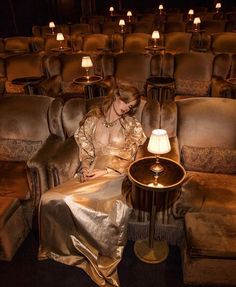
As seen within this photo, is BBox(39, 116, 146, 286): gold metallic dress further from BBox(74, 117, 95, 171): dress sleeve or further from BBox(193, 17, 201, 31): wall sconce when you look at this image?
BBox(193, 17, 201, 31): wall sconce

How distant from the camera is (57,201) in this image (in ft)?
6.47

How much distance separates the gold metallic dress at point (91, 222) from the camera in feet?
6.55

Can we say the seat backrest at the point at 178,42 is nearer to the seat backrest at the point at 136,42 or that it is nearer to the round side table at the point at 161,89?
the seat backrest at the point at 136,42

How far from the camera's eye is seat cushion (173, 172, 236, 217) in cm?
202

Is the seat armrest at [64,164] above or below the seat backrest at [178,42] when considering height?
below

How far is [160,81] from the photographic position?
3.87 meters

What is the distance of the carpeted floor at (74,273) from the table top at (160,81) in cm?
221

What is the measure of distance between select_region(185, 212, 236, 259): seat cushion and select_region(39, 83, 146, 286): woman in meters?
0.47

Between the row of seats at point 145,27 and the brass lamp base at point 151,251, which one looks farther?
the row of seats at point 145,27

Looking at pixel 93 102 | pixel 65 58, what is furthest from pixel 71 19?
pixel 93 102

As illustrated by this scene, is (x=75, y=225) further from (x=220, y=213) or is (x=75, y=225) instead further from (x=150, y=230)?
(x=220, y=213)

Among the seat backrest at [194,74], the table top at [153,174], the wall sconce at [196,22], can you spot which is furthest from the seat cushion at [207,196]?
the wall sconce at [196,22]

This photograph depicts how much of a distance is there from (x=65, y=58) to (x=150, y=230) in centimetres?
310

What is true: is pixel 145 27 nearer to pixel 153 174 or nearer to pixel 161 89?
pixel 161 89
